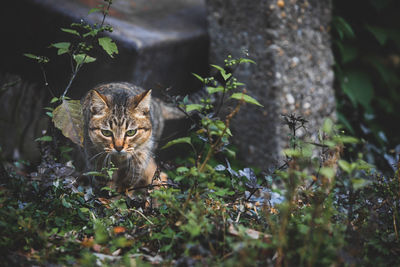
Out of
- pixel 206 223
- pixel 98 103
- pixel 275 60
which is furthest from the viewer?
pixel 275 60

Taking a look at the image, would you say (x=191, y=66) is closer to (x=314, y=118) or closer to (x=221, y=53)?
(x=221, y=53)

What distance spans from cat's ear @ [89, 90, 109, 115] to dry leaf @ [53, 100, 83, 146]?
26.6 inches

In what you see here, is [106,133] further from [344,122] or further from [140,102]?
[344,122]

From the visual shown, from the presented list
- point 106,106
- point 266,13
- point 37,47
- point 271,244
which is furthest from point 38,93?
point 271,244

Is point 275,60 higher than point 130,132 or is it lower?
higher

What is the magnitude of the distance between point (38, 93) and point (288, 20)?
282cm

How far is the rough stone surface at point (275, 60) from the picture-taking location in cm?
390

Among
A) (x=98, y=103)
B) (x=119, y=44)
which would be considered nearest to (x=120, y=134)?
(x=98, y=103)

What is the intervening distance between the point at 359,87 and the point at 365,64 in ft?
1.15

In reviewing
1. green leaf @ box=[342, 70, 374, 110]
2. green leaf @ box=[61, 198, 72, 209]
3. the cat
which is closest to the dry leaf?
green leaf @ box=[61, 198, 72, 209]

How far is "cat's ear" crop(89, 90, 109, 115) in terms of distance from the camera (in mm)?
2795

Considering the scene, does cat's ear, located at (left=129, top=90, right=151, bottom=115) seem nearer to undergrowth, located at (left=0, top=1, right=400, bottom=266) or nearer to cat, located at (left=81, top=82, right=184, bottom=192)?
cat, located at (left=81, top=82, right=184, bottom=192)

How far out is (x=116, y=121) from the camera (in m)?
2.88

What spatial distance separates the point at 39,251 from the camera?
5.44 feet
